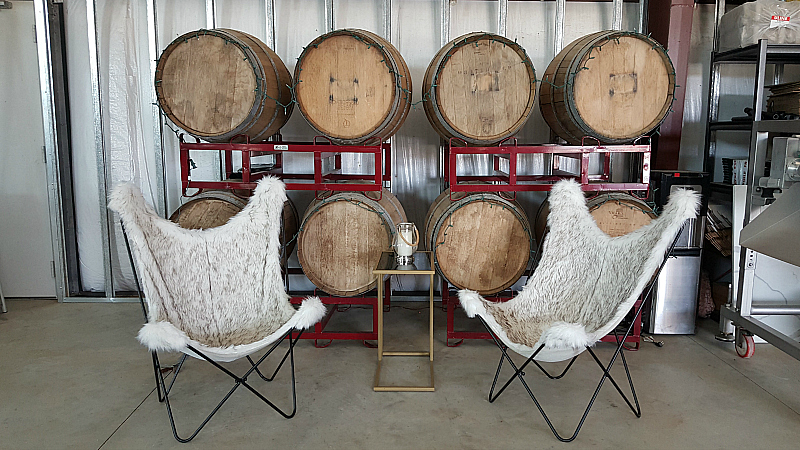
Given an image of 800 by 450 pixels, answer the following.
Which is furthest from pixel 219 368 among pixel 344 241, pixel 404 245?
pixel 404 245

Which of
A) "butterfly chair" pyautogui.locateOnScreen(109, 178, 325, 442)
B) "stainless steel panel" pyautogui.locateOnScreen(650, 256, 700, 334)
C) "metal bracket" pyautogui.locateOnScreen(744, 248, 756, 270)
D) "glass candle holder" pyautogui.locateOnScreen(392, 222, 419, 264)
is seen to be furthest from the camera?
"stainless steel panel" pyautogui.locateOnScreen(650, 256, 700, 334)

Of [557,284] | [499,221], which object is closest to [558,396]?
[557,284]

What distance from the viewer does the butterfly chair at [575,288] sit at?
2.35 m

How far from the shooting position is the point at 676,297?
359cm

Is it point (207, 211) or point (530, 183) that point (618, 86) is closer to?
point (530, 183)

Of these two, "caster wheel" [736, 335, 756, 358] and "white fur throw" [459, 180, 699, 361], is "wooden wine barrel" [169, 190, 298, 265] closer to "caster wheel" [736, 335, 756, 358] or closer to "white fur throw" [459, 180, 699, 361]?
"white fur throw" [459, 180, 699, 361]

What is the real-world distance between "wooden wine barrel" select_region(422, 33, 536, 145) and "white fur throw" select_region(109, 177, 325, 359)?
105cm

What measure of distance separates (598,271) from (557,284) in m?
0.23

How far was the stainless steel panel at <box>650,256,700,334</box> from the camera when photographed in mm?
3537

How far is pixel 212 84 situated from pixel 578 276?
2.29 m

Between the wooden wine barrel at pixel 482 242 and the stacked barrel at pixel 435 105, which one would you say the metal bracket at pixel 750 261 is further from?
the wooden wine barrel at pixel 482 242

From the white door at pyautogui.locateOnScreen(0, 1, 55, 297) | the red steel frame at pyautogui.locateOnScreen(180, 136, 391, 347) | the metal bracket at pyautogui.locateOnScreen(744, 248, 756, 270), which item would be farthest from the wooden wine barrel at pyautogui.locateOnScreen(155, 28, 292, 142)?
the metal bracket at pyautogui.locateOnScreen(744, 248, 756, 270)

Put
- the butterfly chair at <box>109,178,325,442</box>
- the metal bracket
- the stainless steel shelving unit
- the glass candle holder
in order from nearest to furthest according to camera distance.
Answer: the butterfly chair at <box>109,178,325,442</box>, the glass candle holder, the stainless steel shelving unit, the metal bracket

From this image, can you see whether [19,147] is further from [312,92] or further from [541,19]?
[541,19]
